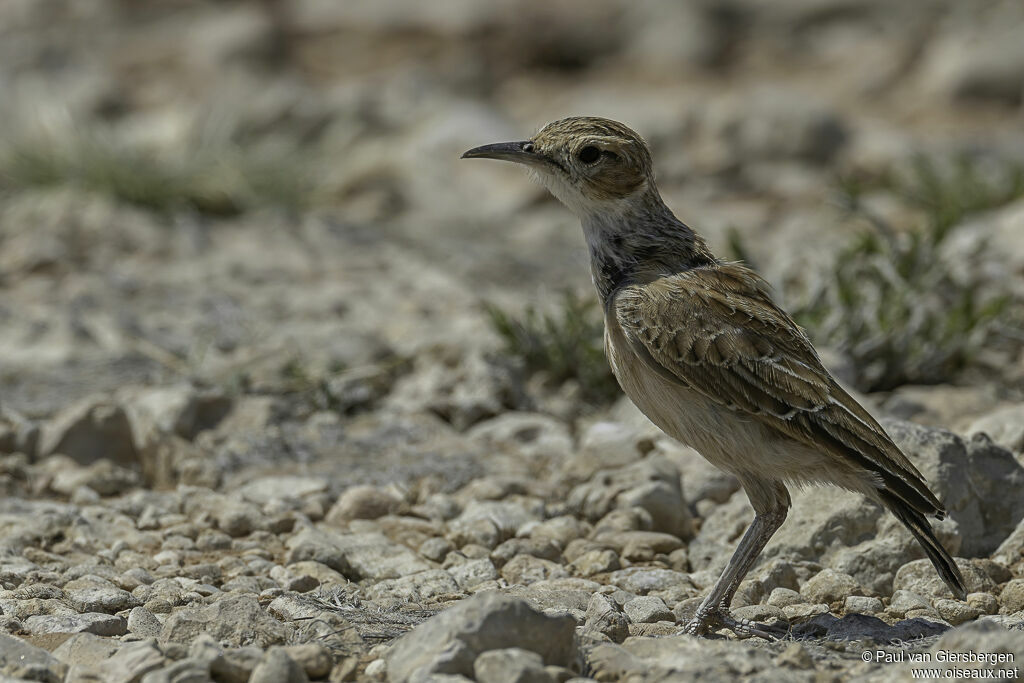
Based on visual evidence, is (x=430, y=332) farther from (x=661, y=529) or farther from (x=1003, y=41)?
(x=1003, y=41)

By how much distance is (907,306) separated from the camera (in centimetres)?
702

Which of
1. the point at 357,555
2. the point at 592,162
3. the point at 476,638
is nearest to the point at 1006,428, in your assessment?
the point at 592,162

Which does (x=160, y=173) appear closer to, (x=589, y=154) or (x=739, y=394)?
(x=589, y=154)

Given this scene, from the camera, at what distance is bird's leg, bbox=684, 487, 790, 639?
4.08 m

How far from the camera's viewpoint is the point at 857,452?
4.11m

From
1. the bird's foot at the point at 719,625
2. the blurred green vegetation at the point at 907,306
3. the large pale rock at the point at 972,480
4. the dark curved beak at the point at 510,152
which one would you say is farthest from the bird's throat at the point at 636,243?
the blurred green vegetation at the point at 907,306

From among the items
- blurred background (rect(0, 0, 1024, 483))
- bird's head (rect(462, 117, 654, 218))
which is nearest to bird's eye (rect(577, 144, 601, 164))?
bird's head (rect(462, 117, 654, 218))

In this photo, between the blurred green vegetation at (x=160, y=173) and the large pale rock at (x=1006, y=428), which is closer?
the large pale rock at (x=1006, y=428)

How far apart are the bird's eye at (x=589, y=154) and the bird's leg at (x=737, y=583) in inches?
55.4

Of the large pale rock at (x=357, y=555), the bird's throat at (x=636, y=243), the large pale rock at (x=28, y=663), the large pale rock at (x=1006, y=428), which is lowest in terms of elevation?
the large pale rock at (x=357, y=555)

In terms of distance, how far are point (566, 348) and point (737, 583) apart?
2786 millimetres

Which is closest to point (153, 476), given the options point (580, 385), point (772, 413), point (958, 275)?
point (580, 385)

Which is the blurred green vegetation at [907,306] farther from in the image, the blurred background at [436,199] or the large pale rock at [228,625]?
→ the large pale rock at [228,625]

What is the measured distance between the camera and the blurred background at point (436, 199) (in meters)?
6.82
